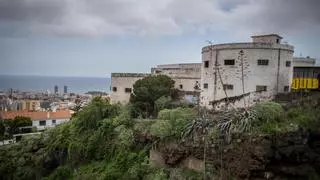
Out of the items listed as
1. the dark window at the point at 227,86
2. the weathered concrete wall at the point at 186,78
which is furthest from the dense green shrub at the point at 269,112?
the weathered concrete wall at the point at 186,78

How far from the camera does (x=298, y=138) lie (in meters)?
15.6

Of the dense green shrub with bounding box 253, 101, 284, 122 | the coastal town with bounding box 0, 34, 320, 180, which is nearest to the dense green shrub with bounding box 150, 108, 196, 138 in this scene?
the coastal town with bounding box 0, 34, 320, 180

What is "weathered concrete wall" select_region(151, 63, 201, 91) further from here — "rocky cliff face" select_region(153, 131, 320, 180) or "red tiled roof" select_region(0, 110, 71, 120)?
"red tiled roof" select_region(0, 110, 71, 120)

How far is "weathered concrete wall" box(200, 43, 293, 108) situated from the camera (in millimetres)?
23266

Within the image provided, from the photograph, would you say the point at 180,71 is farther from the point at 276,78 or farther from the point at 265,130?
the point at 265,130

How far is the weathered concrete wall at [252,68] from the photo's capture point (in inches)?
916

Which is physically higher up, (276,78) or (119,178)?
(276,78)

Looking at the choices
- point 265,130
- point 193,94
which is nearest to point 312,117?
point 265,130

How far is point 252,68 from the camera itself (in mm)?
23219

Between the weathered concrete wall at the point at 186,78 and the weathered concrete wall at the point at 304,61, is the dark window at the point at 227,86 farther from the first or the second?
the weathered concrete wall at the point at 304,61

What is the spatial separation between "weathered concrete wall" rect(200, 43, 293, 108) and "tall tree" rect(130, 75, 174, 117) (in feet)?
16.1

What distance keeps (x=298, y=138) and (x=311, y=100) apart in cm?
542

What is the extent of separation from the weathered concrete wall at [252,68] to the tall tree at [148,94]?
4.91 meters

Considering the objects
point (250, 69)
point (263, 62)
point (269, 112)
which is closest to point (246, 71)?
point (250, 69)
